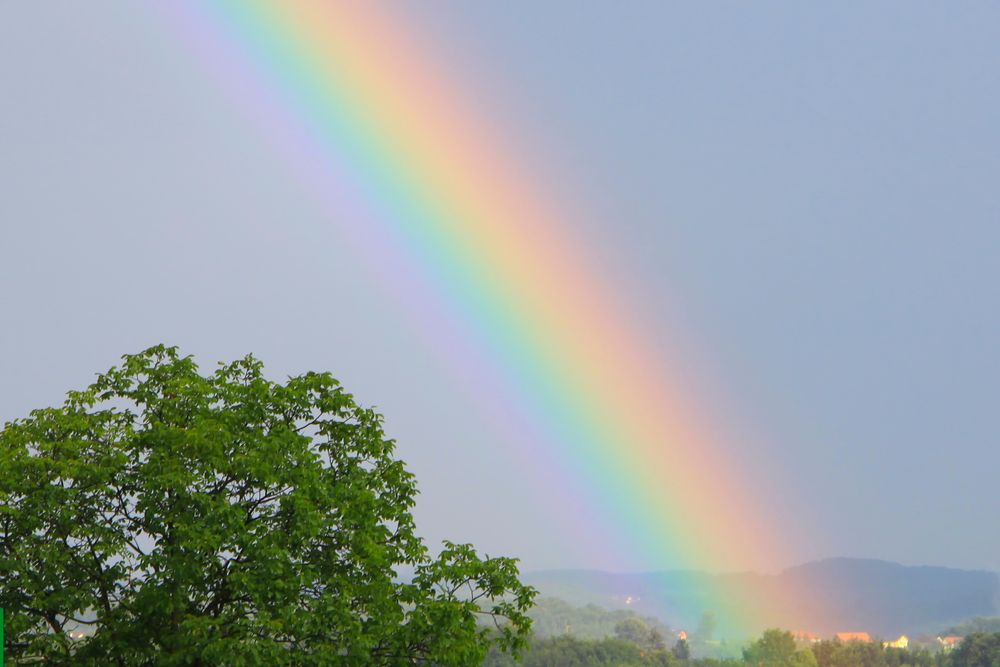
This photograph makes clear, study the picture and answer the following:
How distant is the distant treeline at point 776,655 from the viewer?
13100cm

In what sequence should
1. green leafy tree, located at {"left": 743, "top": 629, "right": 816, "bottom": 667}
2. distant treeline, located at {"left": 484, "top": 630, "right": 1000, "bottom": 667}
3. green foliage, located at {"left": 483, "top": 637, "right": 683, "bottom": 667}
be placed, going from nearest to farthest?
distant treeline, located at {"left": 484, "top": 630, "right": 1000, "bottom": 667} < green foliage, located at {"left": 483, "top": 637, "right": 683, "bottom": 667} < green leafy tree, located at {"left": 743, "top": 629, "right": 816, "bottom": 667}

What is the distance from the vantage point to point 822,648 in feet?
575

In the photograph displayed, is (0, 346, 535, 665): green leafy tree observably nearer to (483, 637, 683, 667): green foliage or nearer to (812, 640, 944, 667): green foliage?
(483, 637, 683, 667): green foliage

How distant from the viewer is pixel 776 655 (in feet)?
588

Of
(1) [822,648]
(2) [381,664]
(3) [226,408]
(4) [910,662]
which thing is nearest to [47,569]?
(3) [226,408]

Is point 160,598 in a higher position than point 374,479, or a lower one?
lower

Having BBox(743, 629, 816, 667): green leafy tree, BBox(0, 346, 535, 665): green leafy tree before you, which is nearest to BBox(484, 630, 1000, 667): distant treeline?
BBox(743, 629, 816, 667): green leafy tree

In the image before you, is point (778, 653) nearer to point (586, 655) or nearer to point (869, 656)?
point (869, 656)

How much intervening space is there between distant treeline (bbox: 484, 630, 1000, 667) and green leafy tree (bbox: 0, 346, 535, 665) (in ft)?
323

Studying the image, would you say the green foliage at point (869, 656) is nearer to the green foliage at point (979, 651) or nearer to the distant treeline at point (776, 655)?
the distant treeline at point (776, 655)

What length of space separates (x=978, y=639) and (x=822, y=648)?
45050mm

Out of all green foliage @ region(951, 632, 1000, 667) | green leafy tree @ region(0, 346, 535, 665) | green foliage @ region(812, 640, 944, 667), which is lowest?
green leafy tree @ region(0, 346, 535, 665)

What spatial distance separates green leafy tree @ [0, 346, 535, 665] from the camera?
1773 cm

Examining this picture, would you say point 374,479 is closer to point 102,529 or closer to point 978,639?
point 102,529
